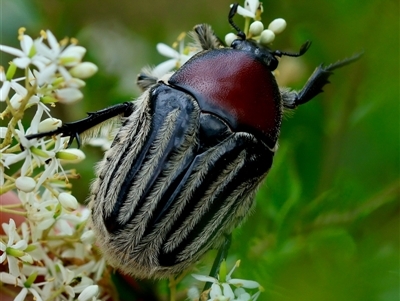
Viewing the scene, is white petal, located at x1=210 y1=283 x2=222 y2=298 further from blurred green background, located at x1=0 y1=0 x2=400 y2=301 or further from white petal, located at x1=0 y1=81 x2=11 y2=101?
white petal, located at x1=0 y1=81 x2=11 y2=101

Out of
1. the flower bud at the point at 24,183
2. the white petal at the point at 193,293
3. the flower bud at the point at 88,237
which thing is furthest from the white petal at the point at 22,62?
the white petal at the point at 193,293


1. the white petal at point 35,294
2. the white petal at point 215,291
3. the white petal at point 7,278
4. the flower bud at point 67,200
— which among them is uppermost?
the flower bud at point 67,200

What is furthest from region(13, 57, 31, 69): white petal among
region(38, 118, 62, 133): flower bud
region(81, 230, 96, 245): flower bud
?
region(81, 230, 96, 245): flower bud

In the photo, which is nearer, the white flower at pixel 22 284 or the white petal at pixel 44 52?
the white petal at pixel 44 52

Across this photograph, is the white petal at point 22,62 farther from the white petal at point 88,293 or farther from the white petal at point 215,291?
the white petal at point 215,291

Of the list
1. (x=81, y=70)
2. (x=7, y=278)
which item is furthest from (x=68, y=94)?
(x=7, y=278)

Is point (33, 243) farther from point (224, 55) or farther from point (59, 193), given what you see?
point (224, 55)
